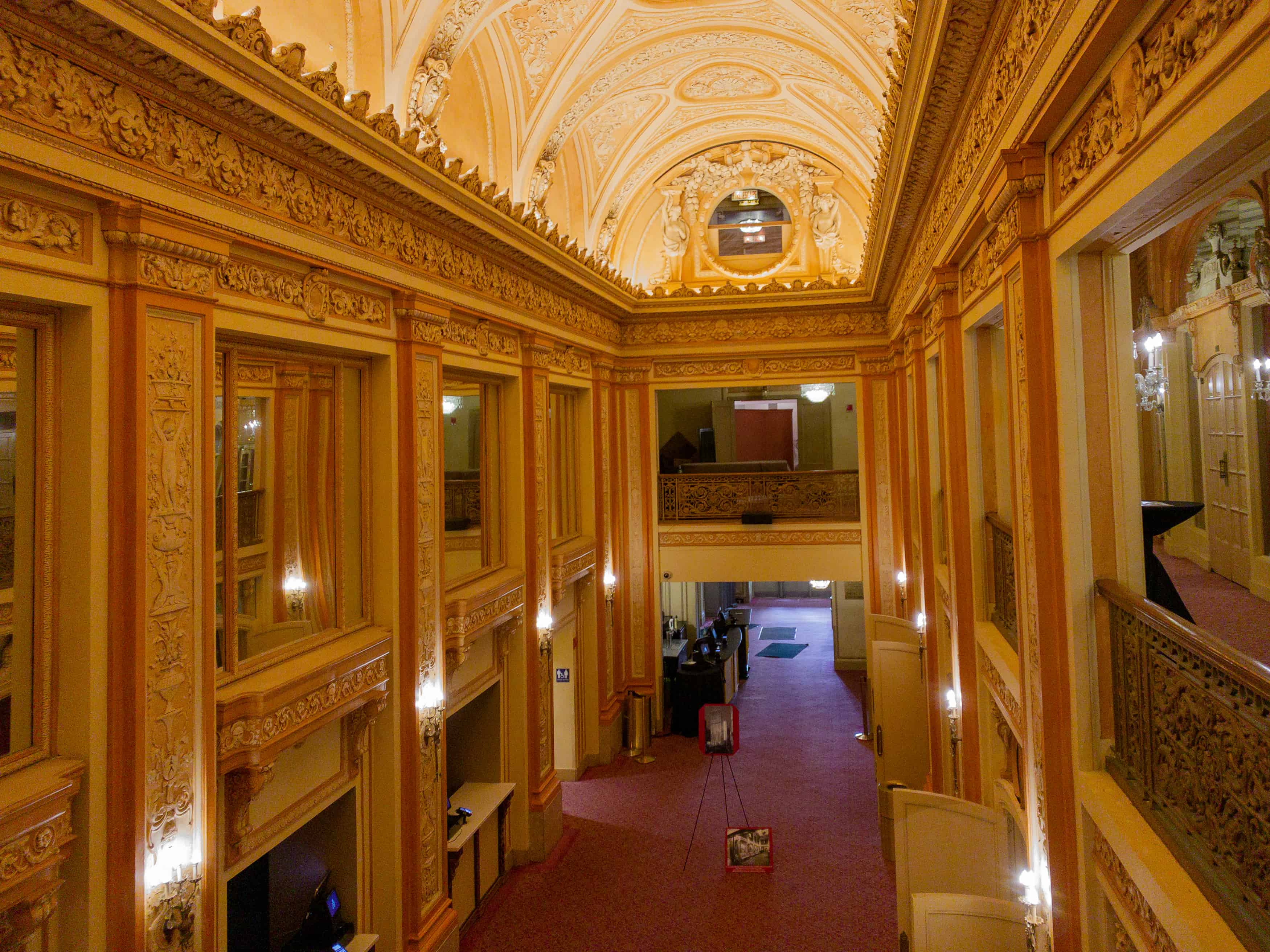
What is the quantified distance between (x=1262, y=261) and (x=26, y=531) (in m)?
4.88

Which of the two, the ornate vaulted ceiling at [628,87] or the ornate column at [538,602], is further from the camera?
the ornate column at [538,602]

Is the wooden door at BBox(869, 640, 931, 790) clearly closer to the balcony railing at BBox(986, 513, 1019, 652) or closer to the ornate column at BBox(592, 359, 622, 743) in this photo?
the balcony railing at BBox(986, 513, 1019, 652)

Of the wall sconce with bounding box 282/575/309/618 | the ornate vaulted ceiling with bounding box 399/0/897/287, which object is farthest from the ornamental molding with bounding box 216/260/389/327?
the ornate vaulted ceiling with bounding box 399/0/897/287

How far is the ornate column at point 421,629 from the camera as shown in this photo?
5.84 meters

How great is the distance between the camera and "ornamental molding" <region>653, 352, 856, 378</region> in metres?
11.7

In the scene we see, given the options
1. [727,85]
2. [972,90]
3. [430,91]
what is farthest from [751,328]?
[972,90]

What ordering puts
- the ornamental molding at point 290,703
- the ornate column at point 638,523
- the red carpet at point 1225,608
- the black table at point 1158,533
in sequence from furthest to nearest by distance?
the ornate column at point 638,523 → the ornamental molding at point 290,703 → the red carpet at point 1225,608 → the black table at point 1158,533

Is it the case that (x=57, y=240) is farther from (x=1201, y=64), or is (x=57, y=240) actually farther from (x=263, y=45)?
(x=1201, y=64)

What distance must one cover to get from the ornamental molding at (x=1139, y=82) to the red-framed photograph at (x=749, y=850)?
22.6ft

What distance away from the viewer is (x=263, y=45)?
3.91m

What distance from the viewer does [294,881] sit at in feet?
19.6

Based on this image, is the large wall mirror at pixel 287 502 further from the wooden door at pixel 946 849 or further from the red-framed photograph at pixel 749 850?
the red-framed photograph at pixel 749 850

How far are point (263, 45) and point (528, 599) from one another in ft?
17.9

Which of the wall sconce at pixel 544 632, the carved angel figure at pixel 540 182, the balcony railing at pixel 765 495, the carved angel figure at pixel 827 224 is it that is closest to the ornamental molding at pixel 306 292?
the carved angel figure at pixel 540 182
